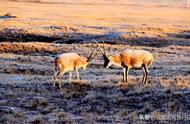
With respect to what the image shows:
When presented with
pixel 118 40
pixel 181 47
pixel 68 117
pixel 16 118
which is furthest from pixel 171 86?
pixel 118 40

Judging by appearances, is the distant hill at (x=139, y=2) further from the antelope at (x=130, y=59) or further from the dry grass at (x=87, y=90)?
the antelope at (x=130, y=59)

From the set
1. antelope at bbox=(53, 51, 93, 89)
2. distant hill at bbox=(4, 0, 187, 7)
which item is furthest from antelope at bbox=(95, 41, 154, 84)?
distant hill at bbox=(4, 0, 187, 7)

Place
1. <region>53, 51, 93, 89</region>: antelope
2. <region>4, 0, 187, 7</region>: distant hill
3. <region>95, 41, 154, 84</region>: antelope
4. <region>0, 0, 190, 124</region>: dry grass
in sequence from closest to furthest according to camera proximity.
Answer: <region>0, 0, 190, 124</region>: dry grass
<region>95, 41, 154, 84</region>: antelope
<region>53, 51, 93, 89</region>: antelope
<region>4, 0, 187, 7</region>: distant hill

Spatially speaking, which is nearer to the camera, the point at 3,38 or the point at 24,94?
the point at 24,94

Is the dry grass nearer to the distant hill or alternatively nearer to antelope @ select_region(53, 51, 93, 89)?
antelope @ select_region(53, 51, 93, 89)

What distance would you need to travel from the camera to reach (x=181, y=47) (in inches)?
1837

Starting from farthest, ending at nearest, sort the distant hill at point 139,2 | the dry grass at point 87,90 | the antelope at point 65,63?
the distant hill at point 139,2
the antelope at point 65,63
the dry grass at point 87,90

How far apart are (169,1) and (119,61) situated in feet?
419

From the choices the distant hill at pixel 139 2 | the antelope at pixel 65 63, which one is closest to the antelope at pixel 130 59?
the antelope at pixel 65 63

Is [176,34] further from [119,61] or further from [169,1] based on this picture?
[169,1]

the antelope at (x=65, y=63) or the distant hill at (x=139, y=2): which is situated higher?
the antelope at (x=65, y=63)

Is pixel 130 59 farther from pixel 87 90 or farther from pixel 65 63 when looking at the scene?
pixel 65 63

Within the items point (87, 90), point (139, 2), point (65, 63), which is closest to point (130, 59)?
point (87, 90)

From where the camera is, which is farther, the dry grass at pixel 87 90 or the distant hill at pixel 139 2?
the distant hill at pixel 139 2
